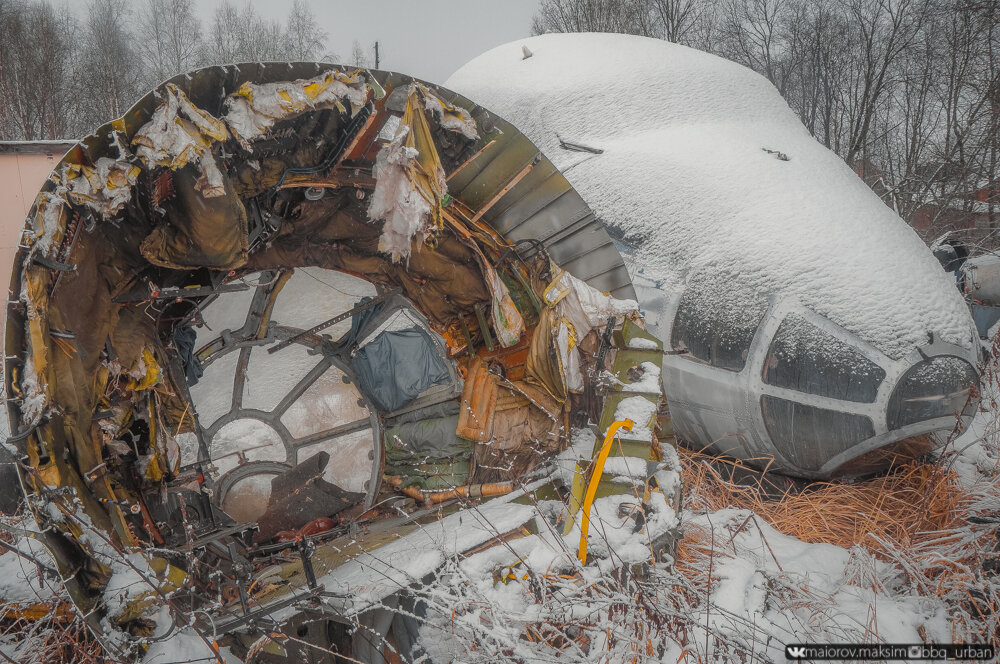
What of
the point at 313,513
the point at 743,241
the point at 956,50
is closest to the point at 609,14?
the point at 956,50

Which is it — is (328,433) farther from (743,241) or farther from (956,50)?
(956,50)

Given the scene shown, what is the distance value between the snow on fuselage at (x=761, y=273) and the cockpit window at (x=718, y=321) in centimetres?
1

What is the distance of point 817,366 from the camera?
4203 mm

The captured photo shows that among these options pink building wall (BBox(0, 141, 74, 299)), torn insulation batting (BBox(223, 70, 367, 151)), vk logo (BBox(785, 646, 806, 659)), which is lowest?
vk logo (BBox(785, 646, 806, 659))

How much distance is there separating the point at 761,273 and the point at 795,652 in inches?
107

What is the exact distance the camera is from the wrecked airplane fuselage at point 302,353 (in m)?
2.97

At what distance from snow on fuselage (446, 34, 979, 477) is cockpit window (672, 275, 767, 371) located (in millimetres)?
11

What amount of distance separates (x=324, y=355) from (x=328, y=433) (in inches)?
28.8

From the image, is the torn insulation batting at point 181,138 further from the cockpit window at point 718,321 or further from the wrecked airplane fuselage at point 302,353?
the cockpit window at point 718,321

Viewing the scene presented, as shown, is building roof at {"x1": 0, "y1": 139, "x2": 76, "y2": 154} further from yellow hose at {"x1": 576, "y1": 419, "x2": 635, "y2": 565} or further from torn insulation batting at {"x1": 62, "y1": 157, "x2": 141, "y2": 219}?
yellow hose at {"x1": 576, "y1": 419, "x2": 635, "y2": 565}

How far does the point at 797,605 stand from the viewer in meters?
3.38

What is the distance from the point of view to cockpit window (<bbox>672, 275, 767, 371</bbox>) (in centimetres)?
453

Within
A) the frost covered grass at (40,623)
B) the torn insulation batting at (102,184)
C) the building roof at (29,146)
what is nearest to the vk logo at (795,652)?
the frost covered grass at (40,623)

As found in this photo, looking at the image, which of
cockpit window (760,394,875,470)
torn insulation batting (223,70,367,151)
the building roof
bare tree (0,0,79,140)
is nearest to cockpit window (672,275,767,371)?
cockpit window (760,394,875,470)
